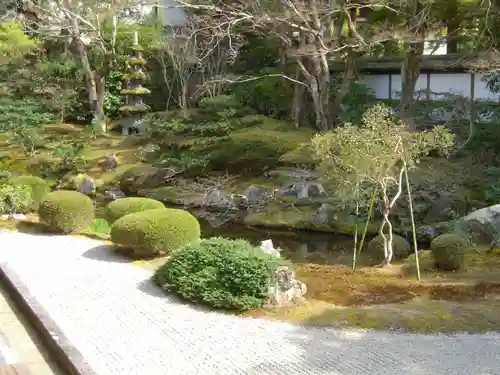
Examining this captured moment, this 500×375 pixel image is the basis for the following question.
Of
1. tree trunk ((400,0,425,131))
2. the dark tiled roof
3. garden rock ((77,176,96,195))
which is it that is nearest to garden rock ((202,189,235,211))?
garden rock ((77,176,96,195))

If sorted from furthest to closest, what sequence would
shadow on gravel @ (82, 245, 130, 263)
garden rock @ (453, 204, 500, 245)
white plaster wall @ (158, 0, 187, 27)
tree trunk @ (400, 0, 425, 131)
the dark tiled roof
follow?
white plaster wall @ (158, 0, 187, 27), tree trunk @ (400, 0, 425, 131), the dark tiled roof, garden rock @ (453, 204, 500, 245), shadow on gravel @ (82, 245, 130, 263)

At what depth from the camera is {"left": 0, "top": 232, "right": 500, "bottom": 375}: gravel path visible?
17.4ft

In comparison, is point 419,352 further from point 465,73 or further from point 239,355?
point 465,73

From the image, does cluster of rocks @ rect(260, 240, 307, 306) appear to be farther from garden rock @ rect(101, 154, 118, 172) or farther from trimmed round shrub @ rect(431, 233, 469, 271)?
garden rock @ rect(101, 154, 118, 172)


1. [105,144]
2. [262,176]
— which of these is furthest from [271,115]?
[105,144]

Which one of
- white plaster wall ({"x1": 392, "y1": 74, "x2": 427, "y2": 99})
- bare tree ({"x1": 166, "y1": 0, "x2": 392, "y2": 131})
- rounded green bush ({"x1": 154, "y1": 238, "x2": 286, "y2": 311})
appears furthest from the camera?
white plaster wall ({"x1": 392, "y1": 74, "x2": 427, "y2": 99})

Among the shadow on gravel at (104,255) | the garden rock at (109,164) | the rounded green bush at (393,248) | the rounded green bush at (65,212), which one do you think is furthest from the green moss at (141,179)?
the rounded green bush at (393,248)

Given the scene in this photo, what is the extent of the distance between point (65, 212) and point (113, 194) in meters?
7.20

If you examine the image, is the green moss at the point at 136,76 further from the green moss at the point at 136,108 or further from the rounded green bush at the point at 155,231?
the rounded green bush at the point at 155,231

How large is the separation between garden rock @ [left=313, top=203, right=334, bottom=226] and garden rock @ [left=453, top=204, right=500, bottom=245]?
3224 mm

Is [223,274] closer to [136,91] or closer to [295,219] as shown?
[295,219]

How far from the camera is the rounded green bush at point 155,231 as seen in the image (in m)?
8.85

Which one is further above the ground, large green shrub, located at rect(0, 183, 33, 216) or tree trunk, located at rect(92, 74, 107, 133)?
tree trunk, located at rect(92, 74, 107, 133)

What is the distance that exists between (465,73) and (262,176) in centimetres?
726
